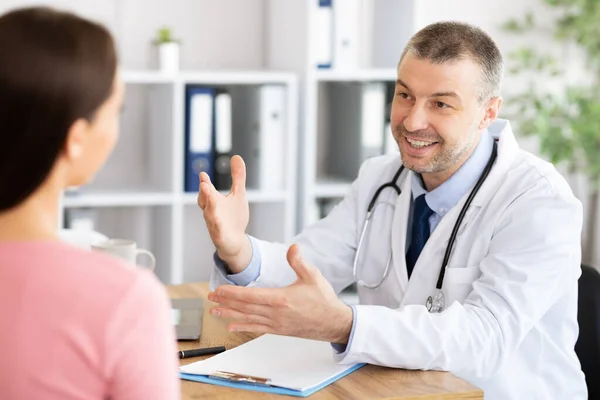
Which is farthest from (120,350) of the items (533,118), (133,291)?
(533,118)

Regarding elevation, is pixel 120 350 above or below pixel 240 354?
above

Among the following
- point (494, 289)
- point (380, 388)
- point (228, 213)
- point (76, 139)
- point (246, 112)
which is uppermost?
point (76, 139)

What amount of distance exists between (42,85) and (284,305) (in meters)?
0.74

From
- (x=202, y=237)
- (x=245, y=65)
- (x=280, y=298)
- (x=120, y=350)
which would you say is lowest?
(x=202, y=237)

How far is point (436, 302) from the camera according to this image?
1.79 meters

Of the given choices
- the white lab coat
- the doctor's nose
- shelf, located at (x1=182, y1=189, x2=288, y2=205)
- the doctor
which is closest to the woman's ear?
the doctor

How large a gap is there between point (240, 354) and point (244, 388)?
0.17m

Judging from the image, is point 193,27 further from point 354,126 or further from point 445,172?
point 445,172

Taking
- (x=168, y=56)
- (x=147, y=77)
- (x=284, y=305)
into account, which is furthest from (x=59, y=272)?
(x=168, y=56)

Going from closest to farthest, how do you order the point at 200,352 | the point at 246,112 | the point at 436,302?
the point at 200,352 < the point at 436,302 < the point at 246,112

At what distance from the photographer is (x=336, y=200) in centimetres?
337

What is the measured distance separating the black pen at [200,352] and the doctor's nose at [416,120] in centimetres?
61

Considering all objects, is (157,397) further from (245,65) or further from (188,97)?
(245,65)

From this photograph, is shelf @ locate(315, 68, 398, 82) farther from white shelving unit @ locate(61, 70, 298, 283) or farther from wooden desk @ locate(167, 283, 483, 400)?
wooden desk @ locate(167, 283, 483, 400)
